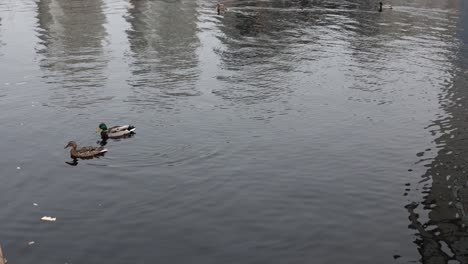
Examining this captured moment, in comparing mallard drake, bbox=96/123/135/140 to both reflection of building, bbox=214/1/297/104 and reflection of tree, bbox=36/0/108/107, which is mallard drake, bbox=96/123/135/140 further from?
reflection of building, bbox=214/1/297/104

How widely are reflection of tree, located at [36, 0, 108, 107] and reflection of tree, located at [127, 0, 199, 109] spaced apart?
390 cm

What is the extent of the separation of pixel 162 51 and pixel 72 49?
10812mm

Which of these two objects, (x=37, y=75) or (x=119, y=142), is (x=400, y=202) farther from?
(x=37, y=75)

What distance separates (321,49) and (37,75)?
32133 mm

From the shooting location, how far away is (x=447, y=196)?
102 feet

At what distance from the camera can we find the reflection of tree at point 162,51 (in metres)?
51.2

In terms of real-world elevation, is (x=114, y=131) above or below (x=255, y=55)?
below

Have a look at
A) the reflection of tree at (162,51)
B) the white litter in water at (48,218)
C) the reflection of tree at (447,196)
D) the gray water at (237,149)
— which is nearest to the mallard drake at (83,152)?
the gray water at (237,149)

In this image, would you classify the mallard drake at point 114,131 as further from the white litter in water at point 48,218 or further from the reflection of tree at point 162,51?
the white litter in water at point 48,218

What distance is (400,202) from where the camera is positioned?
30438 mm

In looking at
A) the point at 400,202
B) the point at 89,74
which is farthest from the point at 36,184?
the point at 89,74

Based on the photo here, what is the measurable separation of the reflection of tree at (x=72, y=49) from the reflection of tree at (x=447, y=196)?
2734cm

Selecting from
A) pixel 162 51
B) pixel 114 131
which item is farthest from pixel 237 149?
pixel 162 51

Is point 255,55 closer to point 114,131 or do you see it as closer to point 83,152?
point 114,131
